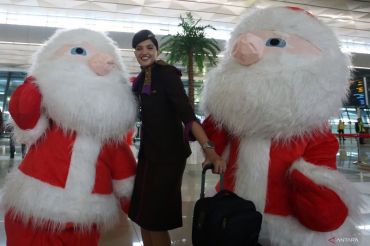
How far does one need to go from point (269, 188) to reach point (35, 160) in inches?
44.1

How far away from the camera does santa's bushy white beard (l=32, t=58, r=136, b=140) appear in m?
1.55

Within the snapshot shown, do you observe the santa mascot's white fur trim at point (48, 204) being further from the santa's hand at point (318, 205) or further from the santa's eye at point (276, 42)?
the santa's eye at point (276, 42)

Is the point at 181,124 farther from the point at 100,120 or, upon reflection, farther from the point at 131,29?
the point at 131,29

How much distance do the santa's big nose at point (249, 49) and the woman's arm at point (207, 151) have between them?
1.28 feet

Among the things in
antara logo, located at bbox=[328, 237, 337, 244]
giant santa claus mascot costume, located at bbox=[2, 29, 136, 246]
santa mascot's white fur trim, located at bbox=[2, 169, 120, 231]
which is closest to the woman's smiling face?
giant santa claus mascot costume, located at bbox=[2, 29, 136, 246]

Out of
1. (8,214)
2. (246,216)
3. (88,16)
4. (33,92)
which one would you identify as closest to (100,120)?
(33,92)

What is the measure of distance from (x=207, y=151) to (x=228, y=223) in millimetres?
404

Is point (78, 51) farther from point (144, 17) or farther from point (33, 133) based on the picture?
point (144, 17)

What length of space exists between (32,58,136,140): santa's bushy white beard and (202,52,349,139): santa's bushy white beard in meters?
0.52

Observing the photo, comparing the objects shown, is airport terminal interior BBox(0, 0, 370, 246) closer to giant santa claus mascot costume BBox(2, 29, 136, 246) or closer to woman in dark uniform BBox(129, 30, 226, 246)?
woman in dark uniform BBox(129, 30, 226, 246)

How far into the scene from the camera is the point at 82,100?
1550 mm

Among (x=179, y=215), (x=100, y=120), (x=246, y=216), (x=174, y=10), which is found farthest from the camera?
(x=174, y=10)

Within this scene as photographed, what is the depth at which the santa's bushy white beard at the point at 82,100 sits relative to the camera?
1.55 m

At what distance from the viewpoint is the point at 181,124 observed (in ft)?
5.94
